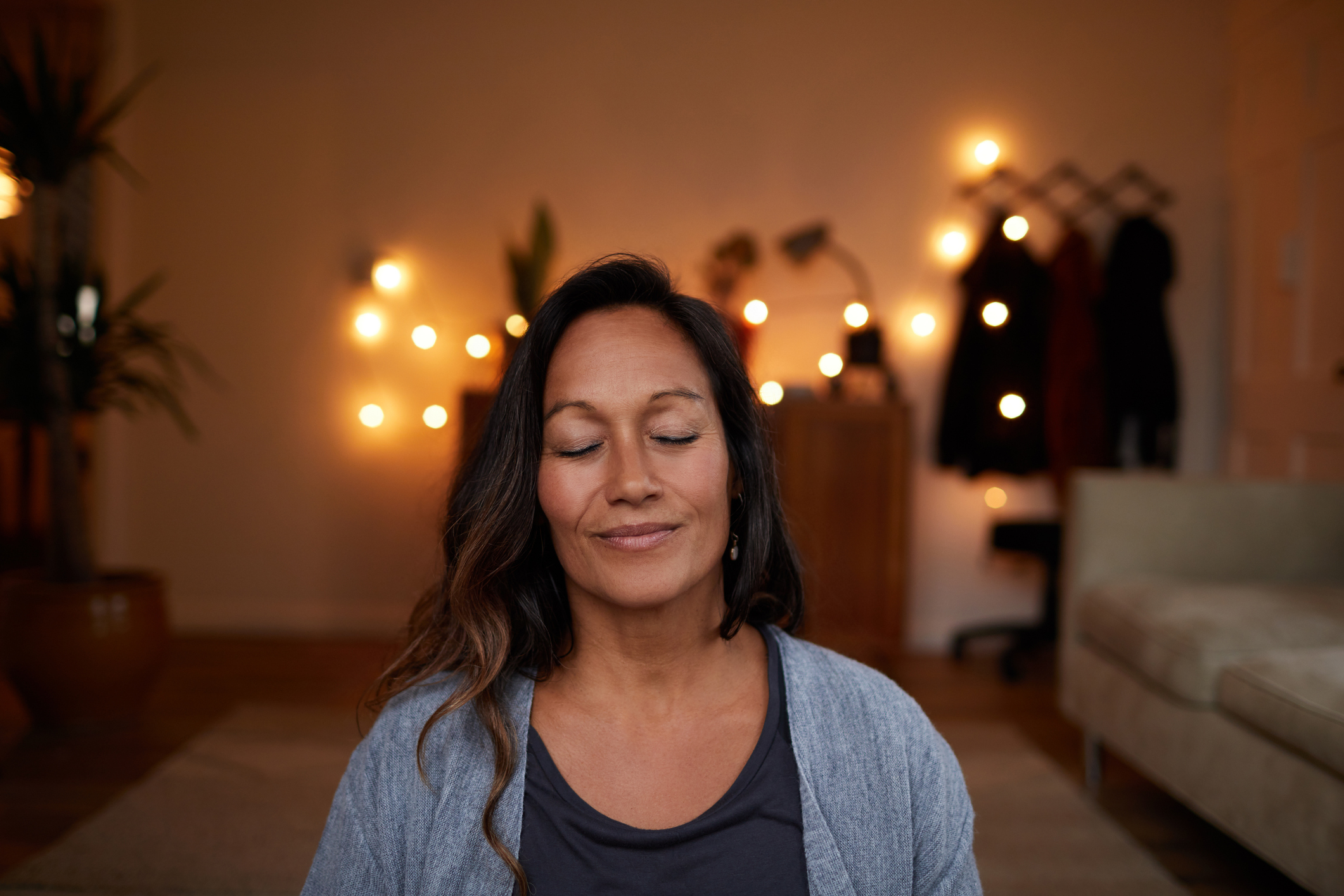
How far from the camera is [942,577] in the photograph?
377 cm

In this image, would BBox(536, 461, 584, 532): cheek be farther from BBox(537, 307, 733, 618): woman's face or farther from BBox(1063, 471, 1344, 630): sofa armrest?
BBox(1063, 471, 1344, 630): sofa armrest

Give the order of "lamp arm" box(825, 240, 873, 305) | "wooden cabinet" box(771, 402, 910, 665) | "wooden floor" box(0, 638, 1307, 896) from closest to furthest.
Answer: "wooden floor" box(0, 638, 1307, 896), "wooden cabinet" box(771, 402, 910, 665), "lamp arm" box(825, 240, 873, 305)

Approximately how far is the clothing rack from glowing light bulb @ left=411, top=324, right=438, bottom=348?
7.25 feet

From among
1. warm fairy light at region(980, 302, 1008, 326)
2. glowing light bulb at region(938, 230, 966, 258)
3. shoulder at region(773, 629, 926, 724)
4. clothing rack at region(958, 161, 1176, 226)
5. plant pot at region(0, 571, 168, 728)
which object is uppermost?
clothing rack at region(958, 161, 1176, 226)

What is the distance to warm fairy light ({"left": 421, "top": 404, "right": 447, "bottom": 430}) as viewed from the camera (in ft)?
12.3

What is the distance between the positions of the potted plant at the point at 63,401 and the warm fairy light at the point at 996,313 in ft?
9.10

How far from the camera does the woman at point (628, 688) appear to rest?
834mm

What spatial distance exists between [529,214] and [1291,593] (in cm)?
289

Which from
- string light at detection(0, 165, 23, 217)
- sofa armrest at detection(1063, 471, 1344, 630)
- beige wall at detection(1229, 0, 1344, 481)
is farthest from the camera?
string light at detection(0, 165, 23, 217)

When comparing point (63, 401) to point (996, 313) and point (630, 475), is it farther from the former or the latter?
point (996, 313)

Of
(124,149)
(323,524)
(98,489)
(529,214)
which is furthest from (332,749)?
(124,149)

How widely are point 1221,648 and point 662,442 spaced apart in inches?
58.8

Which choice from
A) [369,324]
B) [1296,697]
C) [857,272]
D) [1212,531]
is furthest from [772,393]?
[1296,697]

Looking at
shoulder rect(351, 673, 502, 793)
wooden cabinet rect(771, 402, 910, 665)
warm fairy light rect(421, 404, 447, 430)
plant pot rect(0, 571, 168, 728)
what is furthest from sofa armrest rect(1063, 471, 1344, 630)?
plant pot rect(0, 571, 168, 728)
